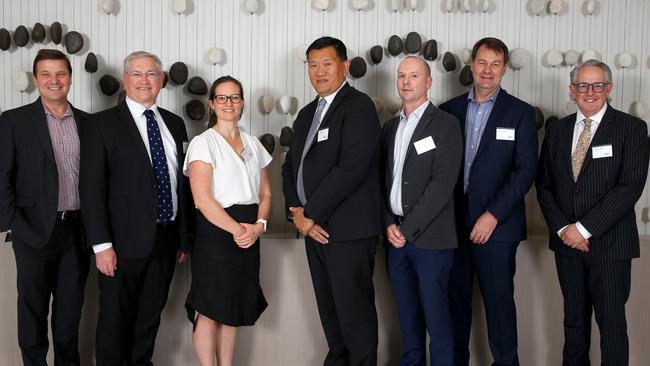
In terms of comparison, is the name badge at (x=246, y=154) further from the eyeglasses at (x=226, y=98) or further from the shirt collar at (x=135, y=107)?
the shirt collar at (x=135, y=107)

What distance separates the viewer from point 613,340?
2627mm

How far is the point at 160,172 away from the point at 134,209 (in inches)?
7.8

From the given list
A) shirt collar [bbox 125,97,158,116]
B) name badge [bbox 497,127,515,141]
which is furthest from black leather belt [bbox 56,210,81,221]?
name badge [bbox 497,127,515,141]

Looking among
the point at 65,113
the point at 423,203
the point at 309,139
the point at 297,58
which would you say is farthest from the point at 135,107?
the point at 423,203

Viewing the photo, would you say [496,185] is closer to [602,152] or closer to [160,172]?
[602,152]

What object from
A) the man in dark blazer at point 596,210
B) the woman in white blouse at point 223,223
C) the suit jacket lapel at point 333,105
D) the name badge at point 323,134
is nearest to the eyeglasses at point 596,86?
the man in dark blazer at point 596,210

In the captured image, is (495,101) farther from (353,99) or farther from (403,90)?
(353,99)

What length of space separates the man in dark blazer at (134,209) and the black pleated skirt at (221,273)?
169 mm

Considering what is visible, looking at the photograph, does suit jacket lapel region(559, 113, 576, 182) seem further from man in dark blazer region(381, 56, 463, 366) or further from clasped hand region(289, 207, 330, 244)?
clasped hand region(289, 207, 330, 244)

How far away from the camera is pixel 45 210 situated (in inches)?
104

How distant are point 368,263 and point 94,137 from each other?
4.29ft

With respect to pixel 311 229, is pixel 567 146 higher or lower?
higher

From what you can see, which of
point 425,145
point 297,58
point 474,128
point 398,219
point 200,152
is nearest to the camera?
point 200,152

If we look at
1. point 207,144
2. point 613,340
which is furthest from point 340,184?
point 613,340
